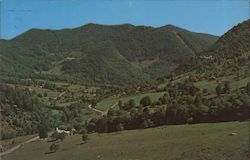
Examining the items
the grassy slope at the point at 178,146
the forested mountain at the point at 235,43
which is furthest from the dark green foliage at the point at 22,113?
the grassy slope at the point at 178,146

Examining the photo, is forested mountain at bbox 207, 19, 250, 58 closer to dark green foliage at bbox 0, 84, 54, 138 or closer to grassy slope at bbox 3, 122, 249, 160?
dark green foliage at bbox 0, 84, 54, 138

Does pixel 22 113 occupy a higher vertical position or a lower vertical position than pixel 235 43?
lower

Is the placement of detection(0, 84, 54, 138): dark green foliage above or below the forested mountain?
below

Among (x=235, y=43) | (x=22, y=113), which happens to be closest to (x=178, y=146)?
(x=22, y=113)

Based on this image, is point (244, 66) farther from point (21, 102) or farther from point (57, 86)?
point (57, 86)

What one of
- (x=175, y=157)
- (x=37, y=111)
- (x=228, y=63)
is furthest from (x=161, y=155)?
(x=37, y=111)

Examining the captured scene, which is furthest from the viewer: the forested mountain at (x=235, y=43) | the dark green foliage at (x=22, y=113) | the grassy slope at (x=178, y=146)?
the forested mountain at (x=235, y=43)

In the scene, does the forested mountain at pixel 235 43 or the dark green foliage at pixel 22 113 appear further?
the forested mountain at pixel 235 43

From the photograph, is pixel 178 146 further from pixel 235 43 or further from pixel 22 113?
pixel 235 43

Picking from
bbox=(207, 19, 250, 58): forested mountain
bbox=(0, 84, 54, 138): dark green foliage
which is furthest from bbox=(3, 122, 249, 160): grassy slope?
bbox=(207, 19, 250, 58): forested mountain

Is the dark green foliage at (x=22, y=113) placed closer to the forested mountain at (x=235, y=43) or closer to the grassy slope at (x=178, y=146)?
the forested mountain at (x=235, y=43)

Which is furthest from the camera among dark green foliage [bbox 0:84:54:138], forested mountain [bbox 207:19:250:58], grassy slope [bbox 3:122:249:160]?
forested mountain [bbox 207:19:250:58]
